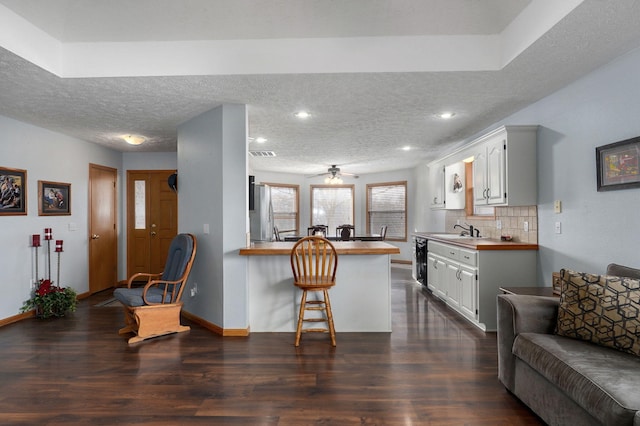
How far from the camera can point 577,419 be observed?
171 cm

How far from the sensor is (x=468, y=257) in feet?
12.6

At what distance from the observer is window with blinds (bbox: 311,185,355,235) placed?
9.06 meters

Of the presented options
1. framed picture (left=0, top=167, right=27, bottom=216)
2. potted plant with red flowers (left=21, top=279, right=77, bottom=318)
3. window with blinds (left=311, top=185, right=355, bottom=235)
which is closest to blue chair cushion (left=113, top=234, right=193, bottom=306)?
potted plant with red flowers (left=21, top=279, right=77, bottom=318)

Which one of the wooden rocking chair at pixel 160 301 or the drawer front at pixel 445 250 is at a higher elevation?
the drawer front at pixel 445 250

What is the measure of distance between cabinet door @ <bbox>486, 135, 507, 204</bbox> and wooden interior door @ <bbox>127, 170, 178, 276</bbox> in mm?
4950

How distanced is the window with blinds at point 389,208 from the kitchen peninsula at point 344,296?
4953mm

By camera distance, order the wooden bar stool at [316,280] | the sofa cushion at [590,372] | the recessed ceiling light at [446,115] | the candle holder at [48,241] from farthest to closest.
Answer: the candle holder at [48,241], the recessed ceiling light at [446,115], the wooden bar stool at [316,280], the sofa cushion at [590,372]

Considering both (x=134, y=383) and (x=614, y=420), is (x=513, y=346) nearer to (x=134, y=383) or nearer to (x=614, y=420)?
(x=614, y=420)

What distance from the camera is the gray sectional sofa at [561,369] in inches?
60.2

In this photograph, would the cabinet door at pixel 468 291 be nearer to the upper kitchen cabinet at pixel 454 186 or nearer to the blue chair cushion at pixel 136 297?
the upper kitchen cabinet at pixel 454 186

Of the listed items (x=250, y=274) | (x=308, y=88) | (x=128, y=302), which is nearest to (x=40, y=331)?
(x=128, y=302)

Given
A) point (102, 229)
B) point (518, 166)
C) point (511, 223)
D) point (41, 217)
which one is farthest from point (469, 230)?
point (41, 217)

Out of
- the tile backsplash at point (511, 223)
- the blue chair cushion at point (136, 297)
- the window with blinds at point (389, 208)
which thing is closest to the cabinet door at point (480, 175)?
the tile backsplash at point (511, 223)

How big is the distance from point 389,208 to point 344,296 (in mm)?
5264
